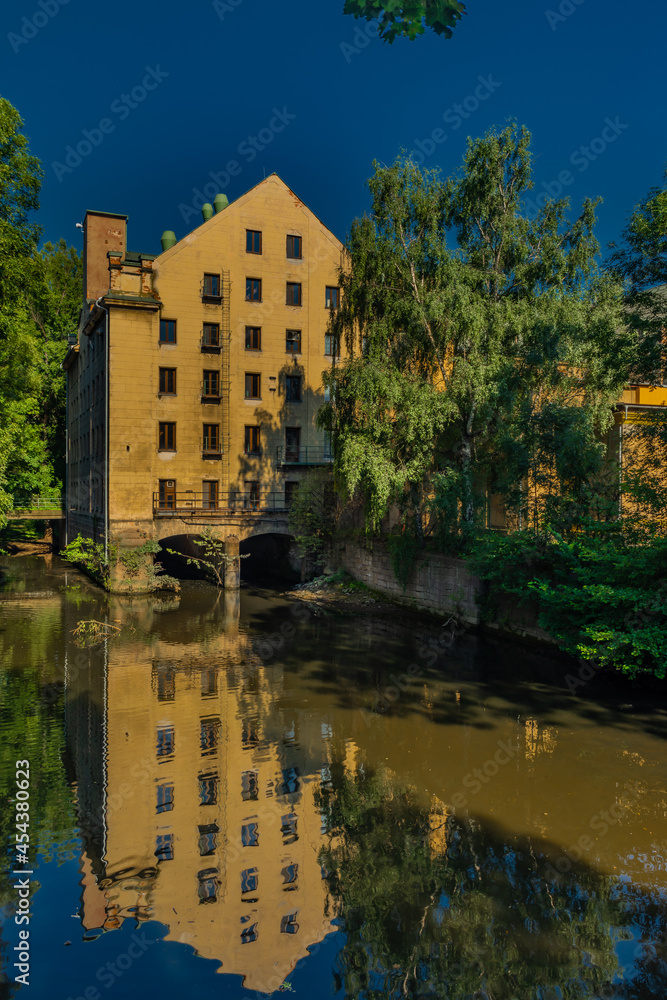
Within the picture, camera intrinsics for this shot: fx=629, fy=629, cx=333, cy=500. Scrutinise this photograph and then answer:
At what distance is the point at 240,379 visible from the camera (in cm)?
3044

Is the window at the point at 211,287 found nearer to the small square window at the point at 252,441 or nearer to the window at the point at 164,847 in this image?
the small square window at the point at 252,441

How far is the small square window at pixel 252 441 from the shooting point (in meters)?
30.9

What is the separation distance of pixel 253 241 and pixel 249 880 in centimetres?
2908

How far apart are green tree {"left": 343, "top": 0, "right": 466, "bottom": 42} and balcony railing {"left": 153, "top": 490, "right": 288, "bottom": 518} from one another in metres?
25.2

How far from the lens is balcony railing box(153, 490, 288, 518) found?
28375 mm

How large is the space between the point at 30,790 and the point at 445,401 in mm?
16725

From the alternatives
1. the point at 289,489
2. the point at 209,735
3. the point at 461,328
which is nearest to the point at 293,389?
the point at 289,489

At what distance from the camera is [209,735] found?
39.2 ft

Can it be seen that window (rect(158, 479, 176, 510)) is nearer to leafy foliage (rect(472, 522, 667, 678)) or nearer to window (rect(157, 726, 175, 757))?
leafy foliage (rect(472, 522, 667, 678))

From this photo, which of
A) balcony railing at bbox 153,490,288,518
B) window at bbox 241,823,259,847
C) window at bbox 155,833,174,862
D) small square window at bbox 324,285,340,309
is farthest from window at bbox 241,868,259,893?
small square window at bbox 324,285,340,309

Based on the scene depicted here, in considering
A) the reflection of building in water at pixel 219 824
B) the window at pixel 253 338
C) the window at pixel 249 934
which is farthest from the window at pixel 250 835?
the window at pixel 253 338

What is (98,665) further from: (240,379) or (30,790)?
(240,379)

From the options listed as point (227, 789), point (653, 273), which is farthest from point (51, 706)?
point (653, 273)

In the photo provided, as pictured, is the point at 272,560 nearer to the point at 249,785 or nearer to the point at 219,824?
the point at 249,785
